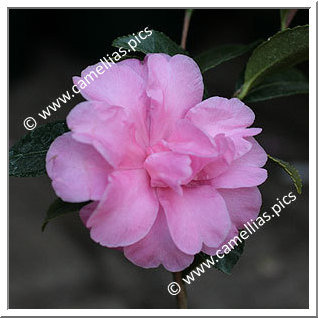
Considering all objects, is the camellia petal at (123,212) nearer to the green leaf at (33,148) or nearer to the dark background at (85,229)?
the green leaf at (33,148)

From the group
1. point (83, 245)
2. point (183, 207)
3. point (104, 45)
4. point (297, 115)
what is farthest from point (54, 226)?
point (183, 207)

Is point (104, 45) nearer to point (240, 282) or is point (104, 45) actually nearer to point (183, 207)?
point (240, 282)

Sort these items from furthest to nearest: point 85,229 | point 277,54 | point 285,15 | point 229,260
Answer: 1. point 85,229
2. point 285,15
3. point 277,54
4. point 229,260

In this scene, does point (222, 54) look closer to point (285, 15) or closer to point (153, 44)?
point (285, 15)

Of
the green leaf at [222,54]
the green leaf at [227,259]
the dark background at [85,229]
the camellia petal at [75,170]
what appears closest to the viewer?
the camellia petal at [75,170]

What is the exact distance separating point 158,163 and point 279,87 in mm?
447

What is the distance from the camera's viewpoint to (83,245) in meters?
2.60

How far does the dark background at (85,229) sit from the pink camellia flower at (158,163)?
66.5 inches

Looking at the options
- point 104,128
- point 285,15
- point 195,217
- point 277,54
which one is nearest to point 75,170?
point 104,128

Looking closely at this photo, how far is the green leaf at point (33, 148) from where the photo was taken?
2.40 ft

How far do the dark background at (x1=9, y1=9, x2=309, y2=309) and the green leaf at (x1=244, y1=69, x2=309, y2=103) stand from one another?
1.28 meters

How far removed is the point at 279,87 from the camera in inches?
40.1

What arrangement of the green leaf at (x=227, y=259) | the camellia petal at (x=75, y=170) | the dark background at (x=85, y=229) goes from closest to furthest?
1. the camellia petal at (x=75, y=170)
2. the green leaf at (x=227, y=259)
3. the dark background at (x=85, y=229)

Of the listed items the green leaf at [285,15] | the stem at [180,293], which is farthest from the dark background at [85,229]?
the stem at [180,293]
